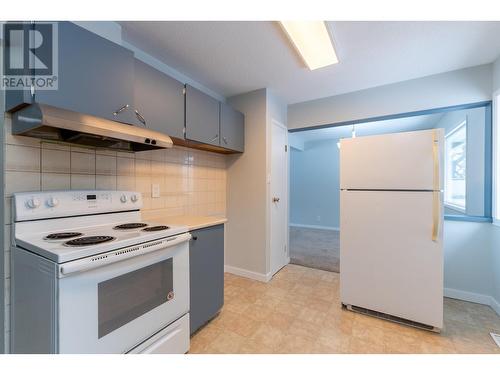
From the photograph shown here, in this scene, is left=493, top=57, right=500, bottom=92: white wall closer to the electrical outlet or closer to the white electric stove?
the white electric stove

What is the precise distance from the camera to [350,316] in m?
1.90

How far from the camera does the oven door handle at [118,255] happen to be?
869 mm

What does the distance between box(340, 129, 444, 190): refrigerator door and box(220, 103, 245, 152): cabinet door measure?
1.20 m

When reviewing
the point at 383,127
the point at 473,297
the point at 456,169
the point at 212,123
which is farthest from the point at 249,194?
the point at 383,127

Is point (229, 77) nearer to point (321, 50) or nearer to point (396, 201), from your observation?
point (321, 50)

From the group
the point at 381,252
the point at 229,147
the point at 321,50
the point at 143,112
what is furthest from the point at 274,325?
the point at 321,50

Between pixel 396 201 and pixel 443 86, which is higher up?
pixel 443 86

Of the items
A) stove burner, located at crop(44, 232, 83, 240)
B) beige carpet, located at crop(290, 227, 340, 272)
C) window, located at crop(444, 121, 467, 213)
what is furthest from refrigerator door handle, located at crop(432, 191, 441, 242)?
stove burner, located at crop(44, 232, 83, 240)

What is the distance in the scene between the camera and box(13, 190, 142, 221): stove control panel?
→ 3.72 ft

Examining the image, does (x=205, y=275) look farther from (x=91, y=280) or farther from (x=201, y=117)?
(x=201, y=117)

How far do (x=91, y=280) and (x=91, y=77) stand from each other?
111 cm

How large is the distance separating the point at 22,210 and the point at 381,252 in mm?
2493

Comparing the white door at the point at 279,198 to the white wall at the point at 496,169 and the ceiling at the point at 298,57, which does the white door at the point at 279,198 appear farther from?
the white wall at the point at 496,169

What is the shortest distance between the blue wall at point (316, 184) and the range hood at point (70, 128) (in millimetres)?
4943
